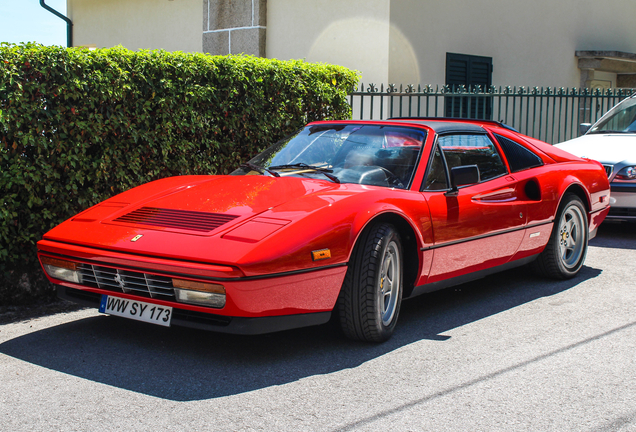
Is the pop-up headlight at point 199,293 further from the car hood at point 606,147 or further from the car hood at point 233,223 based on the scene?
the car hood at point 606,147

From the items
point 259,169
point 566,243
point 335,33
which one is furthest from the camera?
point 335,33

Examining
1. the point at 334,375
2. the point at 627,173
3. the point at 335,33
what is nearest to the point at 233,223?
the point at 334,375

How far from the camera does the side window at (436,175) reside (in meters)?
4.74

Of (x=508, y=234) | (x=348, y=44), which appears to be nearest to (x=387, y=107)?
(x=348, y=44)

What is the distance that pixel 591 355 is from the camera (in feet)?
13.4

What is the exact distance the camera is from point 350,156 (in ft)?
16.0

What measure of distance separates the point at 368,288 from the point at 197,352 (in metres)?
1.06

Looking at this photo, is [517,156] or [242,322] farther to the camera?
[517,156]

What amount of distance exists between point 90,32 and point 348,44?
8.08 m

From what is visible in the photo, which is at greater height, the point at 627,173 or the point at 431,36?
the point at 431,36

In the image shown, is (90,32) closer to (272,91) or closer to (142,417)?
(272,91)

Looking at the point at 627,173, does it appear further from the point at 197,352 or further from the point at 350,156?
the point at 197,352

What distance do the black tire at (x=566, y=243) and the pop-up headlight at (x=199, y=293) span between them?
11.2 ft

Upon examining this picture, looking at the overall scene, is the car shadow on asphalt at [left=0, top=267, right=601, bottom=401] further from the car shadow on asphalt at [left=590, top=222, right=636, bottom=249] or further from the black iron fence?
the black iron fence
